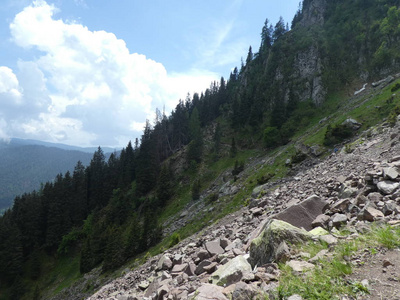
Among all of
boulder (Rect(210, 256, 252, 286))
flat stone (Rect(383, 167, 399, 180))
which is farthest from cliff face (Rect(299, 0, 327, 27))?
boulder (Rect(210, 256, 252, 286))

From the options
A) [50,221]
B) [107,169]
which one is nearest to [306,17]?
[107,169]

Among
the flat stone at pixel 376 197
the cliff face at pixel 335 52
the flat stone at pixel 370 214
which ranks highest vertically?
the cliff face at pixel 335 52

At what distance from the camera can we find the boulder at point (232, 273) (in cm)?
560

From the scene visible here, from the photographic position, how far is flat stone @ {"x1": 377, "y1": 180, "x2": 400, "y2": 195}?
7105 mm

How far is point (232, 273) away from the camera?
225 inches

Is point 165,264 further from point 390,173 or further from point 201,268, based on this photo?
point 390,173

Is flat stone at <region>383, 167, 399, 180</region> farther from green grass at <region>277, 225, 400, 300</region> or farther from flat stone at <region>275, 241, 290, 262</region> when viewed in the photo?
flat stone at <region>275, 241, 290, 262</region>

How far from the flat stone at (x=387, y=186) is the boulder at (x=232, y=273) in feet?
18.7

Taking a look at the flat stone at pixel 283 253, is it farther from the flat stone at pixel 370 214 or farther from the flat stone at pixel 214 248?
the flat stone at pixel 214 248

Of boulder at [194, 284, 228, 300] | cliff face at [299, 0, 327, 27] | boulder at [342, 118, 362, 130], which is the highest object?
cliff face at [299, 0, 327, 27]

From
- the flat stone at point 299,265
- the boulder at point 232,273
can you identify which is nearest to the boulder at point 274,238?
the boulder at point 232,273

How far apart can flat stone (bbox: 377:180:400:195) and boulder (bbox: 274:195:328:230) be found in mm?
1966

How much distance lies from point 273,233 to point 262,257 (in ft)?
2.60

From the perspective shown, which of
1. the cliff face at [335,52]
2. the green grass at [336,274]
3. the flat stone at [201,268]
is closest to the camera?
the green grass at [336,274]
